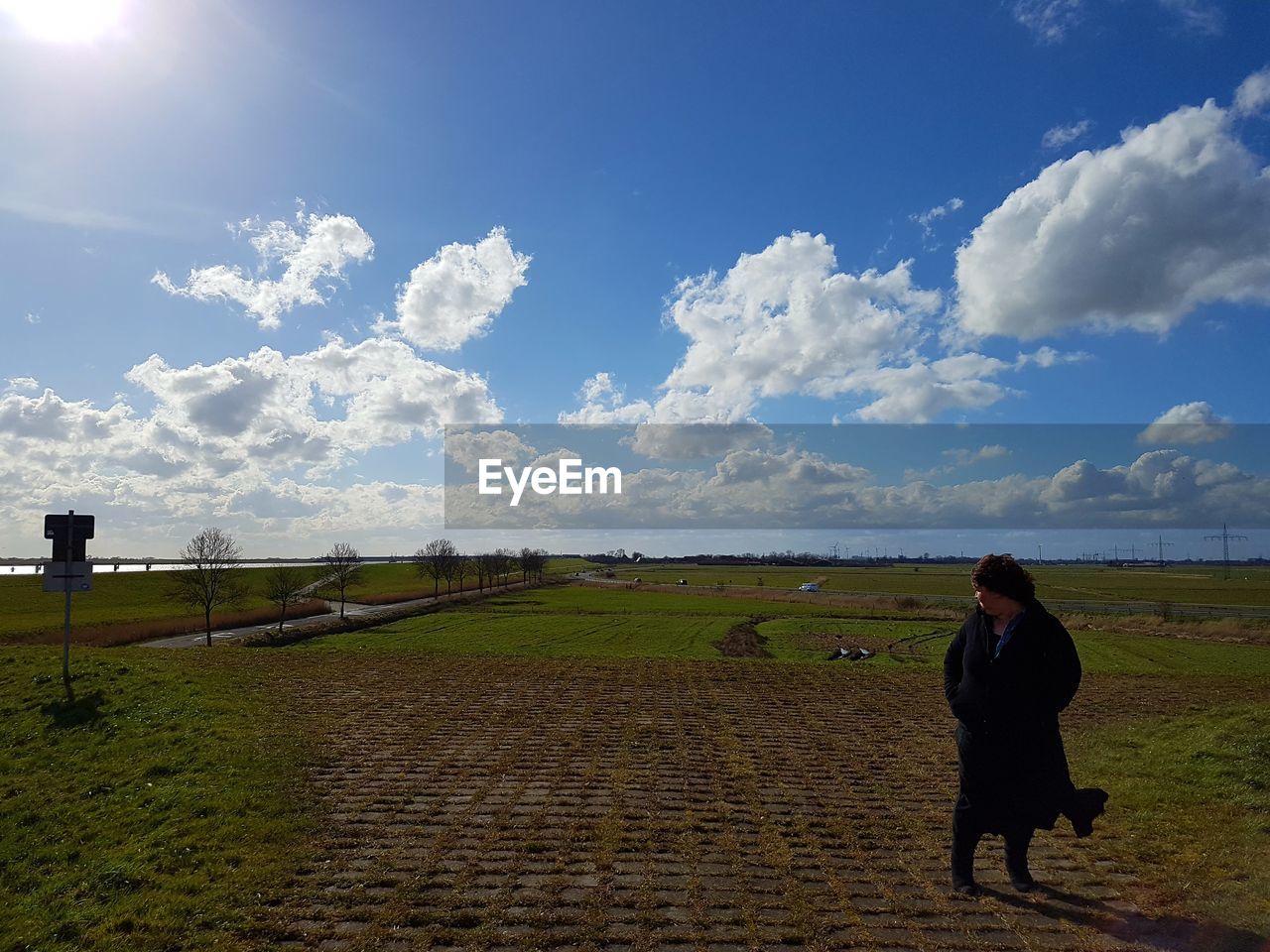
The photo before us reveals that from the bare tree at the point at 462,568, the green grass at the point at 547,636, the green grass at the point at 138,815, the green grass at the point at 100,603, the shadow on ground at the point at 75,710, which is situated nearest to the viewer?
the green grass at the point at 138,815

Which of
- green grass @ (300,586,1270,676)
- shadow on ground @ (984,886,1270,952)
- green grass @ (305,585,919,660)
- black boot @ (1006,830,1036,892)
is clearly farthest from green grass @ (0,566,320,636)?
shadow on ground @ (984,886,1270,952)

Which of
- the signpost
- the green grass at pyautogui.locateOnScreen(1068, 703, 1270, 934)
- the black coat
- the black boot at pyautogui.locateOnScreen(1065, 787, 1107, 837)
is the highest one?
the signpost

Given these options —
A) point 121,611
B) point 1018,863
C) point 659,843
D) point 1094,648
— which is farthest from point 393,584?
point 1018,863

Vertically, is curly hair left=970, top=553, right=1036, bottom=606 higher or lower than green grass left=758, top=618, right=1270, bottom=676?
higher

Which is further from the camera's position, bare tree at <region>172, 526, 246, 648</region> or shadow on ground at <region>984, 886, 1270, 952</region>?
bare tree at <region>172, 526, 246, 648</region>

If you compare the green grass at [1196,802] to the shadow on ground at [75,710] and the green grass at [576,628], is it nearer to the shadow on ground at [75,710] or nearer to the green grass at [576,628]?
the shadow on ground at [75,710]

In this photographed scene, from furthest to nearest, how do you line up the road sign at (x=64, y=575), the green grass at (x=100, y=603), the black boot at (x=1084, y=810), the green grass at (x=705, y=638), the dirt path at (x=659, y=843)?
the green grass at (x=100, y=603) → the green grass at (x=705, y=638) → the road sign at (x=64, y=575) → the black boot at (x=1084, y=810) → the dirt path at (x=659, y=843)

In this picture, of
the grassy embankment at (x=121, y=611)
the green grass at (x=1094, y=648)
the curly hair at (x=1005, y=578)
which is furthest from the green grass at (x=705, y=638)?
the curly hair at (x=1005, y=578)

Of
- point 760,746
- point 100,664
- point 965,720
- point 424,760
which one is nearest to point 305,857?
point 424,760

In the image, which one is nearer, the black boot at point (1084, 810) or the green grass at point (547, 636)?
the black boot at point (1084, 810)

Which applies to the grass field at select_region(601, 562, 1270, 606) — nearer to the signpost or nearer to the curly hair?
the curly hair

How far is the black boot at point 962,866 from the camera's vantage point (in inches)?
214

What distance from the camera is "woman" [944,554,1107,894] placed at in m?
4.95

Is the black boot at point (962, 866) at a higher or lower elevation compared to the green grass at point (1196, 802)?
higher
